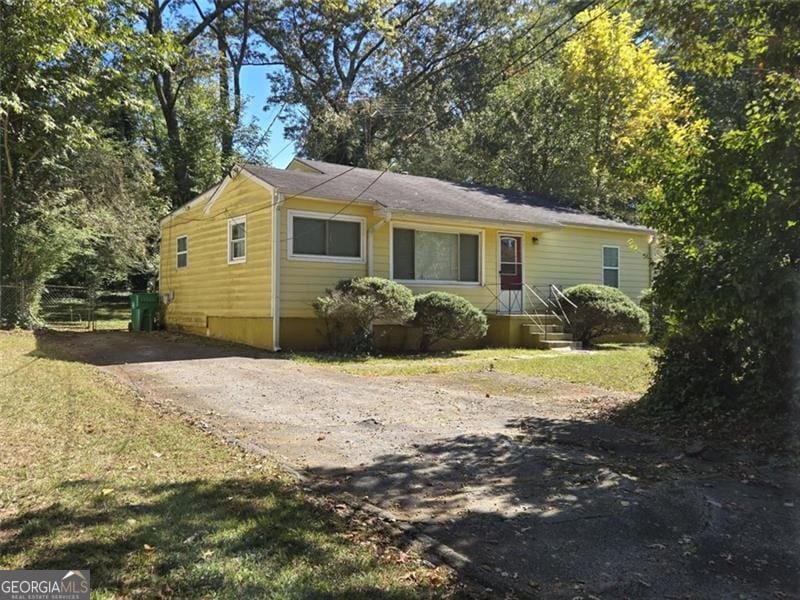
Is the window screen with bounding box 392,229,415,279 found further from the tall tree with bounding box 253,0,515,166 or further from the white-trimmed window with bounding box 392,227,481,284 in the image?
the tall tree with bounding box 253,0,515,166

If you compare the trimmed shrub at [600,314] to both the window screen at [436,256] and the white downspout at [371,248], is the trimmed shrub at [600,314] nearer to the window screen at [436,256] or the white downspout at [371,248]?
the window screen at [436,256]

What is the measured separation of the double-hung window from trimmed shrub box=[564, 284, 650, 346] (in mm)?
5549

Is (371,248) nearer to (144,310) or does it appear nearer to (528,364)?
(528,364)

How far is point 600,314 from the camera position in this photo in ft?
49.8

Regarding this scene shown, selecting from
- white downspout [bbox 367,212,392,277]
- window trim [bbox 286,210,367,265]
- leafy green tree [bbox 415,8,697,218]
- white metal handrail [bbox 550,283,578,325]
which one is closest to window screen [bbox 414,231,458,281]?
white downspout [bbox 367,212,392,277]

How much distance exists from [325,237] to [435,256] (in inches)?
117

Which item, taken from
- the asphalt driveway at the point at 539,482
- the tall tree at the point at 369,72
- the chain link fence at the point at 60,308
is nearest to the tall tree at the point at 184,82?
the tall tree at the point at 369,72

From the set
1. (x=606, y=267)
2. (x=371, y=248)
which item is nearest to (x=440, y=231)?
(x=371, y=248)

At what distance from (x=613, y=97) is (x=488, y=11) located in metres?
9.17

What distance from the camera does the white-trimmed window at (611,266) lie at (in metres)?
18.5

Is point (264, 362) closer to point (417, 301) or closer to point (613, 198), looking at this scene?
point (417, 301)

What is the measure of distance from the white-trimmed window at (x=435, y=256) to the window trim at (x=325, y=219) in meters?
0.79

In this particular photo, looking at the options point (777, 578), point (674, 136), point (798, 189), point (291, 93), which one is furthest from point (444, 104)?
point (777, 578)

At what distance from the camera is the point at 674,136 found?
7.45 m
